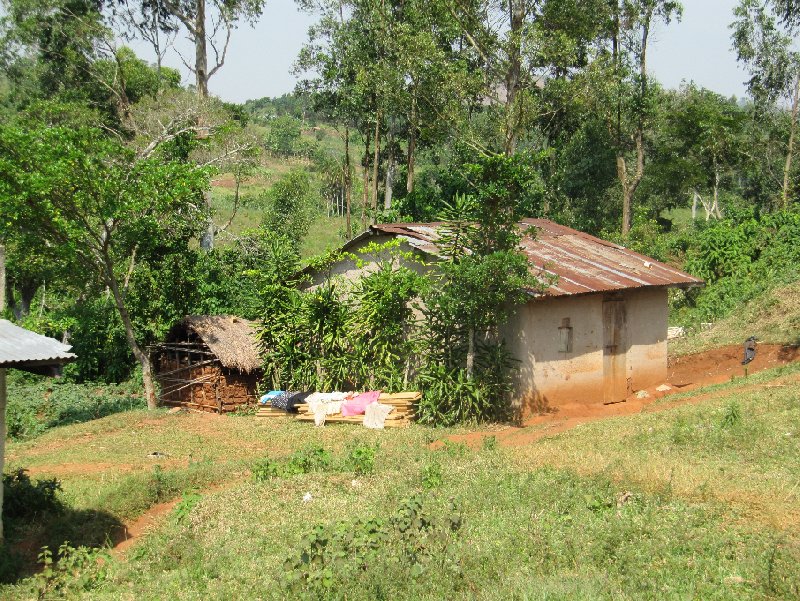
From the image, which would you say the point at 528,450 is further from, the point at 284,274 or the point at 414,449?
the point at 284,274

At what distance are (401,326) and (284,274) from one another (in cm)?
384

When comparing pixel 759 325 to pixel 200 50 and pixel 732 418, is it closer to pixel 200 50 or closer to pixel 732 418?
pixel 732 418

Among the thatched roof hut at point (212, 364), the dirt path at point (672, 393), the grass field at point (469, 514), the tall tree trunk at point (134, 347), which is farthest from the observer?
the thatched roof hut at point (212, 364)

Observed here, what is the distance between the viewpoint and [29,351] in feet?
27.7

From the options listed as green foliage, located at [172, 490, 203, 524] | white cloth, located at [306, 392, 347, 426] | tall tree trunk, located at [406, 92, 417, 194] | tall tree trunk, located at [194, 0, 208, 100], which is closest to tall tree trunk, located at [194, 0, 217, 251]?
tall tree trunk, located at [194, 0, 208, 100]

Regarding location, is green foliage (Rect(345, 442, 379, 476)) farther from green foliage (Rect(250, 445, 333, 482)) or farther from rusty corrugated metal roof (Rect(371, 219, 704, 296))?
rusty corrugated metal roof (Rect(371, 219, 704, 296))

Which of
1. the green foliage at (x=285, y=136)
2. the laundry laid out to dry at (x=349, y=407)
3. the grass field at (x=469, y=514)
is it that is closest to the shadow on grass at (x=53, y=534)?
the grass field at (x=469, y=514)

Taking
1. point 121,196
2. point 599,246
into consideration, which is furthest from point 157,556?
point 599,246

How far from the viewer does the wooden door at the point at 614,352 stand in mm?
17297

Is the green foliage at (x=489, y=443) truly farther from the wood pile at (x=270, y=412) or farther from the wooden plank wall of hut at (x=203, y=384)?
the wooden plank wall of hut at (x=203, y=384)

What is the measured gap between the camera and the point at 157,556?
8758mm

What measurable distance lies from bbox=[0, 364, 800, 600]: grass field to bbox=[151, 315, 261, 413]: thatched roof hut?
559 centimetres

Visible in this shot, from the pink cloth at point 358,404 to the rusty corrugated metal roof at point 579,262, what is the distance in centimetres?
305

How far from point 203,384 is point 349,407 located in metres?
5.37
